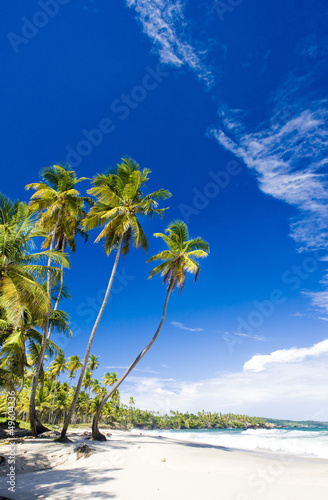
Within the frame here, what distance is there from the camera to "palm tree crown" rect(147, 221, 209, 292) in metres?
16.1

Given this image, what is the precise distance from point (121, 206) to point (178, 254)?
4749 millimetres

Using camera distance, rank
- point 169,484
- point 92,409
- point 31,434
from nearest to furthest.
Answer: point 169,484 < point 31,434 < point 92,409

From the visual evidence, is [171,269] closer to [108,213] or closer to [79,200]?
[108,213]

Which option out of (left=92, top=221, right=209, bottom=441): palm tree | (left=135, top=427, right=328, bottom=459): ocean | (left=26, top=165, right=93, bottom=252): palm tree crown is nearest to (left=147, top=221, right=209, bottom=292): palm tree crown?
(left=92, top=221, right=209, bottom=441): palm tree

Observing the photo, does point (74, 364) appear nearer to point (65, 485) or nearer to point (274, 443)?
point (274, 443)

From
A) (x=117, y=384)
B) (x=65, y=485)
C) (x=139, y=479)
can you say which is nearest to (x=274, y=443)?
(x=117, y=384)

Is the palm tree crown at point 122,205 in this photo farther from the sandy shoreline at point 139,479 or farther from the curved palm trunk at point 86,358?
the sandy shoreline at point 139,479

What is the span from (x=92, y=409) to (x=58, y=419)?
7.45 metres

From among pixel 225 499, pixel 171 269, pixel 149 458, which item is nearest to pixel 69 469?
pixel 149 458

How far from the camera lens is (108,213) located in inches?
557

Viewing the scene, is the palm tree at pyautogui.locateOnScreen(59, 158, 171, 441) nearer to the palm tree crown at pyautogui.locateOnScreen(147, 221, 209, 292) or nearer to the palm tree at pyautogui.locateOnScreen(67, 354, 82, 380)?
the palm tree crown at pyautogui.locateOnScreen(147, 221, 209, 292)

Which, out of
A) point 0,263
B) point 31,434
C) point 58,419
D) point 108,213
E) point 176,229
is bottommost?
point 58,419

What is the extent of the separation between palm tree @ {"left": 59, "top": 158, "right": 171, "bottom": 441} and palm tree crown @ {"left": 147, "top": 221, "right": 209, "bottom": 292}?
1787 mm

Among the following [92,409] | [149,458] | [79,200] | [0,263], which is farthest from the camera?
[92,409]
